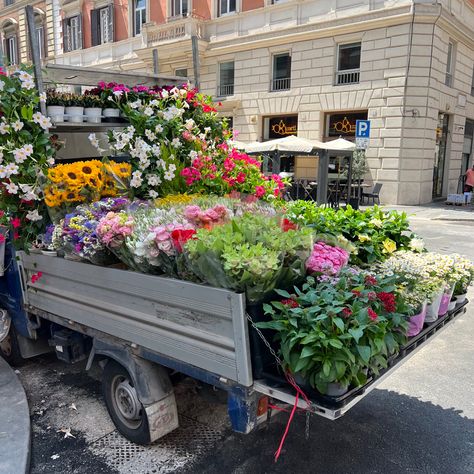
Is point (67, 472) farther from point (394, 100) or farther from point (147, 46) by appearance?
point (147, 46)

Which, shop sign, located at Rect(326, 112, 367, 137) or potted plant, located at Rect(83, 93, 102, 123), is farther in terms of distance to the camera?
shop sign, located at Rect(326, 112, 367, 137)

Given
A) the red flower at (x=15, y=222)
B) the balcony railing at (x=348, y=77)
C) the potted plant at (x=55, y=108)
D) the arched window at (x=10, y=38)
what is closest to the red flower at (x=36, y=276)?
the red flower at (x=15, y=222)

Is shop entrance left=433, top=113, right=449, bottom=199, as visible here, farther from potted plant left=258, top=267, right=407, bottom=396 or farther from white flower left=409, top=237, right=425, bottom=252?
potted plant left=258, top=267, right=407, bottom=396

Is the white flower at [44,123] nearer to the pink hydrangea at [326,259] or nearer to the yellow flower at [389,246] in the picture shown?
the pink hydrangea at [326,259]

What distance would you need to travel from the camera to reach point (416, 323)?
9.08ft

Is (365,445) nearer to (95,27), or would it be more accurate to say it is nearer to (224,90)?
(224,90)

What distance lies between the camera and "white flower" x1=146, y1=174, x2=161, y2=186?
3977mm

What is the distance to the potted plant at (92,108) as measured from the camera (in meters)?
4.43

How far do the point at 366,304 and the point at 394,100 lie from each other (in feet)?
52.9

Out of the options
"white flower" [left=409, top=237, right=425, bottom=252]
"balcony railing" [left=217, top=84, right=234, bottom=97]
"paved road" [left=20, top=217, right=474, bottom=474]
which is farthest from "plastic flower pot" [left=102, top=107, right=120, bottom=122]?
"balcony railing" [left=217, top=84, right=234, bottom=97]

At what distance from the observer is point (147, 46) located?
22250mm

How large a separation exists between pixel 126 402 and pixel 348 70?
56.7 ft

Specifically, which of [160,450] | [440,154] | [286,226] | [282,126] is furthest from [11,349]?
[440,154]

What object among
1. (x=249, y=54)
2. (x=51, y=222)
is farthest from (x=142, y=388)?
(x=249, y=54)
